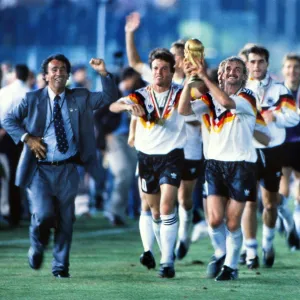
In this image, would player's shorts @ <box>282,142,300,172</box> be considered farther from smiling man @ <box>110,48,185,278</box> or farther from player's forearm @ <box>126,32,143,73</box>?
smiling man @ <box>110,48,185,278</box>

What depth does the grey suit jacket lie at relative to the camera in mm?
11320

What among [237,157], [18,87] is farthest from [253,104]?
[18,87]

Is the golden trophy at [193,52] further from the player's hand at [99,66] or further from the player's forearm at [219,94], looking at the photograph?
the player's hand at [99,66]

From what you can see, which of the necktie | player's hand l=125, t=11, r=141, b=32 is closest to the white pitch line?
player's hand l=125, t=11, r=141, b=32

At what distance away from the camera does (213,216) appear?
11.1 metres

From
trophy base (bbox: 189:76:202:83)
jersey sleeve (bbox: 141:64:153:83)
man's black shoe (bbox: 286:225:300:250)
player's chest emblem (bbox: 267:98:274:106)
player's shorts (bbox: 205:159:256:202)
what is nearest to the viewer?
trophy base (bbox: 189:76:202:83)

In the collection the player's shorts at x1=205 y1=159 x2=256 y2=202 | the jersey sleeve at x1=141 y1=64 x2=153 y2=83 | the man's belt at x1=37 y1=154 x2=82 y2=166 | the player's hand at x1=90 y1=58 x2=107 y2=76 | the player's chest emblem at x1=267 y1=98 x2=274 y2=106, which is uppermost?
the jersey sleeve at x1=141 y1=64 x2=153 y2=83

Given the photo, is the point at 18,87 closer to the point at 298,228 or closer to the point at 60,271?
the point at 298,228

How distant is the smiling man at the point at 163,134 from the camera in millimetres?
11609

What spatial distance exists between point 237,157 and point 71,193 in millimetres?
1619

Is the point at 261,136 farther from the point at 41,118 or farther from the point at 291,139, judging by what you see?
the point at 291,139

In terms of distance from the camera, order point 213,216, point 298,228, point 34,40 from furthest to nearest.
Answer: point 34,40 < point 298,228 < point 213,216

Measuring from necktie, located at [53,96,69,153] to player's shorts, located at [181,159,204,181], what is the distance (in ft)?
Answer: 7.05

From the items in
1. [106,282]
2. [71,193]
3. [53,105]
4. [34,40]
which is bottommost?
[106,282]
